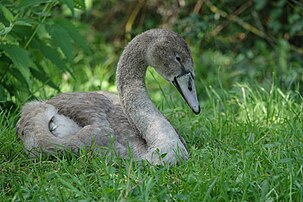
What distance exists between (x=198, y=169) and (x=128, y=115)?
1051mm

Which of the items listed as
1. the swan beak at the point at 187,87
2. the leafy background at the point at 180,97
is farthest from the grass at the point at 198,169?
the swan beak at the point at 187,87

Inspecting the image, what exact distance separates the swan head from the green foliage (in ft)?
2.34

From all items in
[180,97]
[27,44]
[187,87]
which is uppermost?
[27,44]

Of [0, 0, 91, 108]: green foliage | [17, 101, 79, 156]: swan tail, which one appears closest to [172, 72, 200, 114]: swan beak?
[17, 101, 79, 156]: swan tail

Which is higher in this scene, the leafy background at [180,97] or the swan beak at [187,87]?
the swan beak at [187,87]

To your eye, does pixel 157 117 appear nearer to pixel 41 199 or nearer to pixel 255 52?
pixel 41 199

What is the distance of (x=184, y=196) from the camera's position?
3.84 meters

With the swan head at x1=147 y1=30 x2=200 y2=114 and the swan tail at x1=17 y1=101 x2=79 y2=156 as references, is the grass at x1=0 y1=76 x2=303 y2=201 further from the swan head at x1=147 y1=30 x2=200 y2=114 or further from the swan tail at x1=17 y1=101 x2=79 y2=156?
the swan head at x1=147 y1=30 x2=200 y2=114

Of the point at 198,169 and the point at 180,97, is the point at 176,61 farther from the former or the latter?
the point at 180,97

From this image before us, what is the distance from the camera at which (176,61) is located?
16.8 feet

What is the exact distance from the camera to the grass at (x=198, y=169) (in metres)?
3.92

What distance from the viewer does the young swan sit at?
481cm

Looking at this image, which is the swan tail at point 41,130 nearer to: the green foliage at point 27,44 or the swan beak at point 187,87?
the green foliage at point 27,44

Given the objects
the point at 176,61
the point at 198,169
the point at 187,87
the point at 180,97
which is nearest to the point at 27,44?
the point at 176,61
